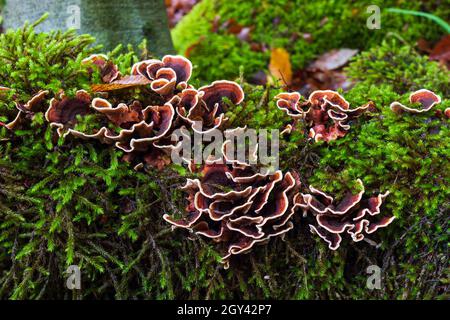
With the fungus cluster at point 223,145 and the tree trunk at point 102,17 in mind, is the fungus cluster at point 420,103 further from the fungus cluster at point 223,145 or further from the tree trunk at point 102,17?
the tree trunk at point 102,17

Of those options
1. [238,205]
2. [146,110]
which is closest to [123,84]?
[146,110]

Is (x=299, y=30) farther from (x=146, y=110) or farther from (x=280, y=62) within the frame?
(x=146, y=110)

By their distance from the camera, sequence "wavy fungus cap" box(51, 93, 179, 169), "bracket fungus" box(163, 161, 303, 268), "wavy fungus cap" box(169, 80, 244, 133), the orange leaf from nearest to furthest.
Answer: "bracket fungus" box(163, 161, 303, 268)
"wavy fungus cap" box(51, 93, 179, 169)
"wavy fungus cap" box(169, 80, 244, 133)
the orange leaf

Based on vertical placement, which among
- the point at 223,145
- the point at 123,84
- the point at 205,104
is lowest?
the point at 223,145

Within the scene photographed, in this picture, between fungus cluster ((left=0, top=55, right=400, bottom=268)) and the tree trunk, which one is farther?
the tree trunk

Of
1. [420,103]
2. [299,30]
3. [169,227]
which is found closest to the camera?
[169,227]

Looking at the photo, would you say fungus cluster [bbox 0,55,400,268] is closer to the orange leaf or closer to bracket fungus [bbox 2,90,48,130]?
bracket fungus [bbox 2,90,48,130]

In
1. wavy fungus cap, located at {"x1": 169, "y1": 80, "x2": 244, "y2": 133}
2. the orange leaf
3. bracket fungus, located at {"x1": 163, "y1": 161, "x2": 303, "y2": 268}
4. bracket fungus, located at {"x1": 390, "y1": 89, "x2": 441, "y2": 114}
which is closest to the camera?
bracket fungus, located at {"x1": 163, "y1": 161, "x2": 303, "y2": 268}

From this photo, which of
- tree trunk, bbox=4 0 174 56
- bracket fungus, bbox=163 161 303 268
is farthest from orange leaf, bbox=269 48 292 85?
bracket fungus, bbox=163 161 303 268

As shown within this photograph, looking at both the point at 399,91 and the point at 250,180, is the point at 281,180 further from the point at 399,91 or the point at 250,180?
the point at 399,91
